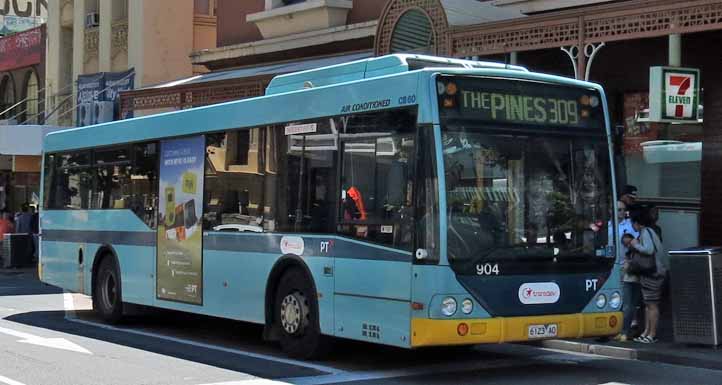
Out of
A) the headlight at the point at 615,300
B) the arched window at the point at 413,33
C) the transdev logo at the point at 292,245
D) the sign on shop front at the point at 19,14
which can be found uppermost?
the sign on shop front at the point at 19,14

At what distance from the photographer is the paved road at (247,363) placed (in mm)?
10336

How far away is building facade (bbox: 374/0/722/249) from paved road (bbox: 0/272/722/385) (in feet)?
14.9

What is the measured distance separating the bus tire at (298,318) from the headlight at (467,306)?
2.02 meters

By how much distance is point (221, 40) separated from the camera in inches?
1049

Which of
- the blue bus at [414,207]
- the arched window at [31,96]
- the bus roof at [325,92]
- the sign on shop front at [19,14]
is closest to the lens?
the blue bus at [414,207]

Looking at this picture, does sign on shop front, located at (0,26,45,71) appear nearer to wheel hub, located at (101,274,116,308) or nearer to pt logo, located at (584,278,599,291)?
wheel hub, located at (101,274,116,308)

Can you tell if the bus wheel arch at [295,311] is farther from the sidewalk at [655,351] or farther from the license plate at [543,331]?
the sidewalk at [655,351]

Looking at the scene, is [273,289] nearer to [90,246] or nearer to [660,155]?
[90,246]

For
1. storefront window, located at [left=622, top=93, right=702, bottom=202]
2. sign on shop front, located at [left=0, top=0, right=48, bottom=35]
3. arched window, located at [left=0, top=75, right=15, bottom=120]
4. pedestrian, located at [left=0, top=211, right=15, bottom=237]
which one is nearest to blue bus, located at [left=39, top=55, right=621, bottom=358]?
storefront window, located at [left=622, top=93, right=702, bottom=202]

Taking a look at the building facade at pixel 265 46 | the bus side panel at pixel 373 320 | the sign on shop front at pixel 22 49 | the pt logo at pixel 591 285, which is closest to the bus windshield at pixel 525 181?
the pt logo at pixel 591 285

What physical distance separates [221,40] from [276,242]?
15.8 m

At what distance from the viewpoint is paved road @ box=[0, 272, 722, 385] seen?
407 inches

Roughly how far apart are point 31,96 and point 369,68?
104 feet

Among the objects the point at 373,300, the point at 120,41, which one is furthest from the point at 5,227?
the point at 373,300
